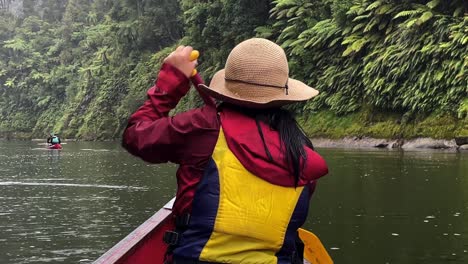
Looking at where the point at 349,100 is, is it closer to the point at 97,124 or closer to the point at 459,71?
the point at 459,71

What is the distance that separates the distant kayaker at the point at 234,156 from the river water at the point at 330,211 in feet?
16.5

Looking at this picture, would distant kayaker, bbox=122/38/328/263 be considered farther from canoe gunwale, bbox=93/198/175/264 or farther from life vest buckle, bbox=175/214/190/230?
canoe gunwale, bbox=93/198/175/264

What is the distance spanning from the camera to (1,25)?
255 feet

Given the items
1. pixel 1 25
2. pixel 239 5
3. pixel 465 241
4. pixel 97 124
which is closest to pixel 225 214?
pixel 465 241

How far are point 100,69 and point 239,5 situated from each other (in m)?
23.9

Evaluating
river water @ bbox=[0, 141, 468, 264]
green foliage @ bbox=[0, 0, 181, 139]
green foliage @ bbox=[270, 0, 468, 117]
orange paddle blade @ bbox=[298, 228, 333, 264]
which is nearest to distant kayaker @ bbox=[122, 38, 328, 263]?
orange paddle blade @ bbox=[298, 228, 333, 264]

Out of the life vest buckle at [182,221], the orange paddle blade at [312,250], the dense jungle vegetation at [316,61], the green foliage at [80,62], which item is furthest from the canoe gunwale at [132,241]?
the green foliage at [80,62]

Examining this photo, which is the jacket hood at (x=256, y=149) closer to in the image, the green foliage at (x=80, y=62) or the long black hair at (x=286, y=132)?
the long black hair at (x=286, y=132)

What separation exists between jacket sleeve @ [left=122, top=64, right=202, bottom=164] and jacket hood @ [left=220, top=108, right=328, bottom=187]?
0.14 meters

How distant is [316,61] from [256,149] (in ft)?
99.3

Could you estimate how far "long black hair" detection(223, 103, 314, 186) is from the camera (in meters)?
2.18

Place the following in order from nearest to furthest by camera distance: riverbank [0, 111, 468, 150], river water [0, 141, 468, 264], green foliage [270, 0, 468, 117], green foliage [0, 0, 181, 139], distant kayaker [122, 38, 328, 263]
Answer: distant kayaker [122, 38, 328, 263]
river water [0, 141, 468, 264]
riverbank [0, 111, 468, 150]
green foliage [270, 0, 468, 117]
green foliage [0, 0, 181, 139]

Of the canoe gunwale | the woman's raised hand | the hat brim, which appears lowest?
the canoe gunwale

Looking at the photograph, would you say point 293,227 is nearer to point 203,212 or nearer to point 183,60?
point 203,212
